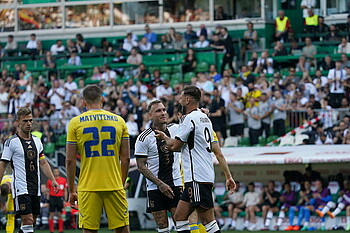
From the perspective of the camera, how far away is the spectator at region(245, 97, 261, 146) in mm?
22359

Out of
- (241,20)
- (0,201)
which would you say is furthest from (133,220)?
(241,20)

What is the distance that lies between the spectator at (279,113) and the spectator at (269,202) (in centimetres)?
162

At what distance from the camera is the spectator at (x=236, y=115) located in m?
22.6

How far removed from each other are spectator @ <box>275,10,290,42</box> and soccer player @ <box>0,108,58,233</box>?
50.9 ft

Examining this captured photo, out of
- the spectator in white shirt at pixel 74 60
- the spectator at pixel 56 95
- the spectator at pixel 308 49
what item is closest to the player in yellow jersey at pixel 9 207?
the spectator at pixel 56 95

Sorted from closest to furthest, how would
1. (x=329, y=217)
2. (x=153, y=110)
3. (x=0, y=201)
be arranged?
(x=153, y=110)
(x=0, y=201)
(x=329, y=217)

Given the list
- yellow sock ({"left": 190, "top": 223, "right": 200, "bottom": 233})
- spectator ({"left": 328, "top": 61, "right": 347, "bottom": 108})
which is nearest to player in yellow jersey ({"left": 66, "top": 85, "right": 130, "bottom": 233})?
yellow sock ({"left": 190, "top": 223, "right": 200, "bottom": 233})

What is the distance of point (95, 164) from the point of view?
9852mm

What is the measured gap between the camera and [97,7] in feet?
105

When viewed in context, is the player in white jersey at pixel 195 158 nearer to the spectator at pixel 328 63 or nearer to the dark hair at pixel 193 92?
the dark hair at pixel 193 92

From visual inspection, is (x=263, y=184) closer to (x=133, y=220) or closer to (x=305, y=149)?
(x=305, y=149)

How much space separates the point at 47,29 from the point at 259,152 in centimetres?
1373

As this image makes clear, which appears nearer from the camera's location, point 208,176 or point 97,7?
point 208,176

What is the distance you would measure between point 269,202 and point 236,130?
8.38 ft
